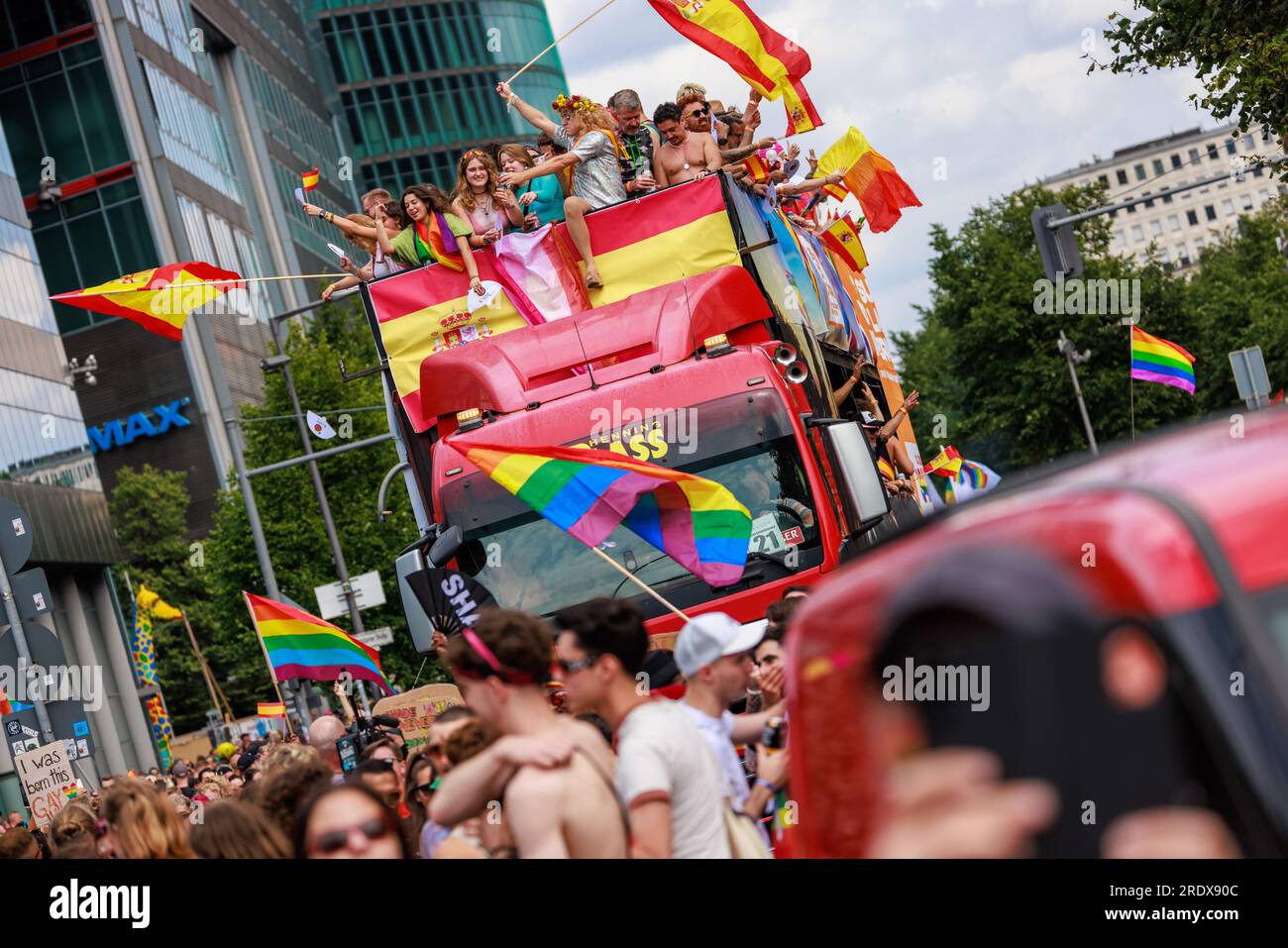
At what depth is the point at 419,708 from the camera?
13.0 m

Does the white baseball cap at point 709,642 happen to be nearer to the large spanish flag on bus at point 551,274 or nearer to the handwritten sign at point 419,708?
the large spanish flag on bus at point 551,274

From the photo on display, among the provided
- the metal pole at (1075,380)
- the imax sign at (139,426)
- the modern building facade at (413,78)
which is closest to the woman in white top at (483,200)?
the metal pole at (1075,380)

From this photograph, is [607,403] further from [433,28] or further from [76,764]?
[433,28]

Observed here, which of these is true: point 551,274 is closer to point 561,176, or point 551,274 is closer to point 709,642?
point 561,176

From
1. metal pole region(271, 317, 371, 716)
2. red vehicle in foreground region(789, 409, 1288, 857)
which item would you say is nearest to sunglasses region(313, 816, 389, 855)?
red vehicle in foreground region(789, 409, 1288, 857)

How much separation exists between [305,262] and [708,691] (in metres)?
72.7

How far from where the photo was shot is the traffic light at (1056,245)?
21.2m

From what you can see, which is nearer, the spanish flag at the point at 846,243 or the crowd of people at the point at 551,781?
the crowd of people at the point at 551,781

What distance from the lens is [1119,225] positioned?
592 ft

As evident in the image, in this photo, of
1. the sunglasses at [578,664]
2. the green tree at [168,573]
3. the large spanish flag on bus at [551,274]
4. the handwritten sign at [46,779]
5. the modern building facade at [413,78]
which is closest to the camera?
the sunglasses at [578,664]

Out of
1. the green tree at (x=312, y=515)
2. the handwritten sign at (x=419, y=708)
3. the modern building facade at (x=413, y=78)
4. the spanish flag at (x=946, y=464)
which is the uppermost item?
the modern building facade at (x=413, y=78)

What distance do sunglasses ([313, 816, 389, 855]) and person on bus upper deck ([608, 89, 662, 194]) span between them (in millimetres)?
9002

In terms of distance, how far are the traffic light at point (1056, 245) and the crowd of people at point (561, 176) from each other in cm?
868
